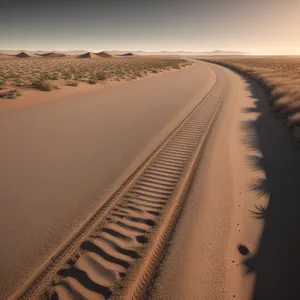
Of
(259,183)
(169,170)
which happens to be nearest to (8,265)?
(169,170)

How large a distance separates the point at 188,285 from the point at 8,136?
7.40 m

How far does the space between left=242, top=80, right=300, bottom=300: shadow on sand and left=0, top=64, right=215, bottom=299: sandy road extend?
9.83ft

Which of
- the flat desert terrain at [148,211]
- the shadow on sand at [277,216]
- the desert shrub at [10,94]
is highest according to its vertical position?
the desert shrub at [10,94]

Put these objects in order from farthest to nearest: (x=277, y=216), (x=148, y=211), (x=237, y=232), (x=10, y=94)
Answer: (x=10, y=94)
(x=277, y=216)
(x=148, y=211)
(x=237, y=232)

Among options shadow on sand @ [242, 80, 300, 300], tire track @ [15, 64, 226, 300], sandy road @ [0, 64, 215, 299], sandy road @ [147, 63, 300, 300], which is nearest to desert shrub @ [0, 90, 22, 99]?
sandy road @ [0, 64, 215, 299]

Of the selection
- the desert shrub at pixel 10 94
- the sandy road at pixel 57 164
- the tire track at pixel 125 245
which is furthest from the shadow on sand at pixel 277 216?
the desert shrub at pixel 10 94

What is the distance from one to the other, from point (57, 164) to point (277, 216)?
17.1ft

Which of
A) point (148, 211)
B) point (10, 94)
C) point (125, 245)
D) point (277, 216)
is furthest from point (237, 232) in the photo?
point (10, 94)

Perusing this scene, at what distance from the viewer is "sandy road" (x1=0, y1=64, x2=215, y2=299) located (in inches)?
141

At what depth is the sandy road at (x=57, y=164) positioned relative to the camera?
3574mm

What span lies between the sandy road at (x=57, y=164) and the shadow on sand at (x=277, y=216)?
2996 millimetres

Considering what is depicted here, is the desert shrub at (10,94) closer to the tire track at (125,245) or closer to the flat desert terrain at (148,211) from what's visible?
the flat desert terrain at (148,211)

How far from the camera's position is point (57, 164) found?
600 cm

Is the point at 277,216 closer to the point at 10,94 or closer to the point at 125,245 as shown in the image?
the point at 125,245
